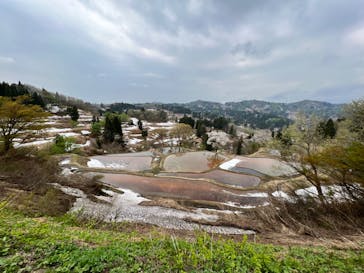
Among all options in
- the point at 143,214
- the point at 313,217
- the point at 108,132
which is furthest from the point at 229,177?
the point at 108,132

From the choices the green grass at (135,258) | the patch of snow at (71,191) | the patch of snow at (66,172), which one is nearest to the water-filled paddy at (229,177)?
the patch of snow at (66,172)

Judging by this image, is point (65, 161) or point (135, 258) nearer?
point (135, 258)

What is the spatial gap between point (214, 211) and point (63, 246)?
31.0ft

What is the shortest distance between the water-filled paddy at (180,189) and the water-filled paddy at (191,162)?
14.4 feet

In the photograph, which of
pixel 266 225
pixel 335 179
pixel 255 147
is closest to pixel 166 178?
pixel 266 225

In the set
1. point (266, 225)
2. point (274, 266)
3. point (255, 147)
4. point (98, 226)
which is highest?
point (274, 266)

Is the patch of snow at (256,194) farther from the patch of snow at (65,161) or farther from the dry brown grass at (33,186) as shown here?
the patch of snow at (65,161)

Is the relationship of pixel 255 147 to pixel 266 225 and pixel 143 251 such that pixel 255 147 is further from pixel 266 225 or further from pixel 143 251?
pixel 143 251

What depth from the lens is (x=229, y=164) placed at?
79.3ft

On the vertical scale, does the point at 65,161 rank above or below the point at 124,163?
above

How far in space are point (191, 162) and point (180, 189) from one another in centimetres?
960

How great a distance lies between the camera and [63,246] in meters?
3.45

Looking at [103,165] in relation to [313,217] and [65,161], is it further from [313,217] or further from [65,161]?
[313,217]

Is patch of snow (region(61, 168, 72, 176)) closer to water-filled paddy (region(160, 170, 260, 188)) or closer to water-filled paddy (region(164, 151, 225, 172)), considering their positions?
water-filled paddy (region(160, 170, 260, 188))
